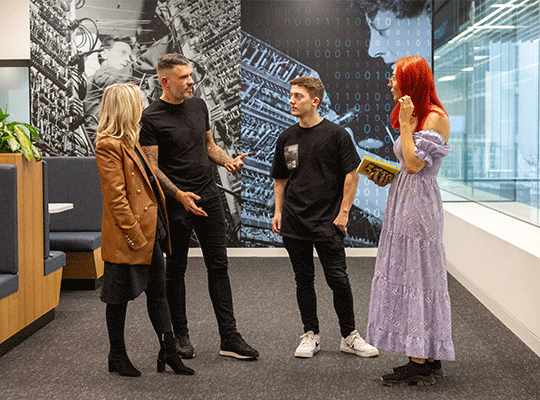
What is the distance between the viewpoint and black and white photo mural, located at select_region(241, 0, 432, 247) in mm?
6367

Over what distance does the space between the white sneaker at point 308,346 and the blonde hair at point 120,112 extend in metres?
1.44

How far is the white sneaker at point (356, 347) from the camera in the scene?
329cm

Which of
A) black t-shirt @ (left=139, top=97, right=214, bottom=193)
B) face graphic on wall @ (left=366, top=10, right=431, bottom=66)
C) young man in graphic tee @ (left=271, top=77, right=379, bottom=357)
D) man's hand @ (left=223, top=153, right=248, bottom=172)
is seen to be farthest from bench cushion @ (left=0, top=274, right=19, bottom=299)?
face graphic on wall @ (left=366, top=10, right=431, bottom=66)

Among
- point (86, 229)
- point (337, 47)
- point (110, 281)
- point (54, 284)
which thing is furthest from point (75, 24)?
point (110, 281)

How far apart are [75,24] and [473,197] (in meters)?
4.60

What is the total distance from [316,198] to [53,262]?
2022 millimetres

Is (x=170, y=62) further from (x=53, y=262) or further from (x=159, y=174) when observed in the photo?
(x=53, y=262)

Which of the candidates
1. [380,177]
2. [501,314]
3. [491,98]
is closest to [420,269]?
[380,177]

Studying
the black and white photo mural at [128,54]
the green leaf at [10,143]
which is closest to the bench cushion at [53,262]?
the green leaf at [10,143]

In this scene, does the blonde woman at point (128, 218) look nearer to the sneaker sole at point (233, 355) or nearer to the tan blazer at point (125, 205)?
the tan blazer at point (125, 205)

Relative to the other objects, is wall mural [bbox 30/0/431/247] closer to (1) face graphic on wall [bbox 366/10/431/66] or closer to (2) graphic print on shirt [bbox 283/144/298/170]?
(1) face graphic on wall [bbox 366/10/431/66]

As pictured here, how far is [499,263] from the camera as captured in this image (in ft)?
13.5

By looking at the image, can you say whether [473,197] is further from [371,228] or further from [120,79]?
[120,79]

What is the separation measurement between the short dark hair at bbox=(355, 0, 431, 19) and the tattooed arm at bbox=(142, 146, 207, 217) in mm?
4059
